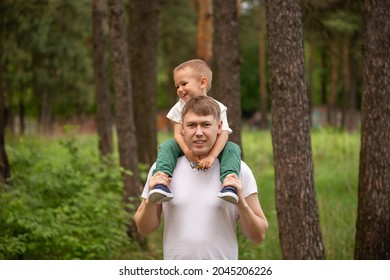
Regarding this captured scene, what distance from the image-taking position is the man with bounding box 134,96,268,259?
4.03 meters

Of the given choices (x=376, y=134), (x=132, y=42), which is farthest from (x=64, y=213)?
(x=132, y=42)

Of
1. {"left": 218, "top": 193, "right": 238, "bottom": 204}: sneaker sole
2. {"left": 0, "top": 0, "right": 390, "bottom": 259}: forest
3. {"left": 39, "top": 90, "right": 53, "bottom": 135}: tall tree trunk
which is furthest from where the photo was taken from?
{"left": 39, "top": 90, "right": 53, "bottom": 135}: tall tree trunk

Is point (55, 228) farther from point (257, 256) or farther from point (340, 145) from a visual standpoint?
point (340, 145)

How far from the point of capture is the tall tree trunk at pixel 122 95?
13203 millimetres

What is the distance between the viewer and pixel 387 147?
31.1 feet

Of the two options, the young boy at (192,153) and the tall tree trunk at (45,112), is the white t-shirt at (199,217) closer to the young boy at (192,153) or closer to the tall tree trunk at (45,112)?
the young boy at (192,153)

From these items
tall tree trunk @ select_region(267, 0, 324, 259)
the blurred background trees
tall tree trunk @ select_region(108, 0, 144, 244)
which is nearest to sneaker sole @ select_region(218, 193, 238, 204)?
tall tree trunk @ select_region(267, 0, 324, 259)

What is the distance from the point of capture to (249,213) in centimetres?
400

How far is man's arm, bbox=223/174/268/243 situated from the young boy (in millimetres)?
41

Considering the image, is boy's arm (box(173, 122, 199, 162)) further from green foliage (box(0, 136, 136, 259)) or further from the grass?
the grass

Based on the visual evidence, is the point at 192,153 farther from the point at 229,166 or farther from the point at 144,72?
the point at 144,72

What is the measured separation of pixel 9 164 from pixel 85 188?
2232 millimetres

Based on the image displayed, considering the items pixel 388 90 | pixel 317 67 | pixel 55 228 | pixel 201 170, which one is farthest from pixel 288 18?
pixel 317 67

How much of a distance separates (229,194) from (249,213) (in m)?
0.21
